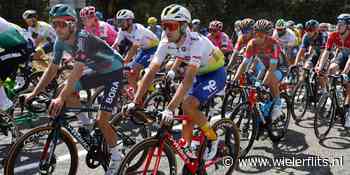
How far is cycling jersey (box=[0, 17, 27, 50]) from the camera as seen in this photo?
6664mm

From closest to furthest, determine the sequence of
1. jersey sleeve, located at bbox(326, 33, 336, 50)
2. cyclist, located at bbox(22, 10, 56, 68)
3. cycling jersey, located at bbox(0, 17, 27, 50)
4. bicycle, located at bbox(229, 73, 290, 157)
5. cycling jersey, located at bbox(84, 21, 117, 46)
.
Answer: bicycle, located at bbox(229, 73, 290, 157), cycling jersey, located at bbox(0, 17, 27, 50), jersey sleeve, located at bbox(326, 33, 336, 50), cycling jersey, located at bbox(84, 21, 117, 46), cyclist, located at bbox(22, 10, 56, 68)

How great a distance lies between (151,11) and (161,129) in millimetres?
28990

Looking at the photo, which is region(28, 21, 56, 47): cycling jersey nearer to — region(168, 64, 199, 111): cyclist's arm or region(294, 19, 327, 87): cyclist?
region(294, 19, 327, 87): cyclist

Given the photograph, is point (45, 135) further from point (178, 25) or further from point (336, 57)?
point (336, 57)

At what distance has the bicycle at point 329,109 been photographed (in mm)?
7559

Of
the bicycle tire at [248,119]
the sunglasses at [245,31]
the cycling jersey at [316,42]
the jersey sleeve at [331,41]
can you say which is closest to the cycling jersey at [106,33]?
the sunglasses at [245,31]

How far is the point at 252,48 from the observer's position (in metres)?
7.24

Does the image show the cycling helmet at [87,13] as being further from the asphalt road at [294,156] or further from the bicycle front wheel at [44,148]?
the bicycle front wheel at [44,148]

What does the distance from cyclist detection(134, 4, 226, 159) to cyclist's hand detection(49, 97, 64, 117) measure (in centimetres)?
76

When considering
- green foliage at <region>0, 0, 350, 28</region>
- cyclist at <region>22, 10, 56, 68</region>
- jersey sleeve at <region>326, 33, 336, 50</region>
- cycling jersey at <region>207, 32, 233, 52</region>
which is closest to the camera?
jersey sleeve at <region>326, 33, 336, 50</region>

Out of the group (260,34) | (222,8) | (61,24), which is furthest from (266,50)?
(222,8)

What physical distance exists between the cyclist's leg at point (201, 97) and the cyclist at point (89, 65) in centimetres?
84

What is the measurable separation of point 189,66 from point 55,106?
144 cm

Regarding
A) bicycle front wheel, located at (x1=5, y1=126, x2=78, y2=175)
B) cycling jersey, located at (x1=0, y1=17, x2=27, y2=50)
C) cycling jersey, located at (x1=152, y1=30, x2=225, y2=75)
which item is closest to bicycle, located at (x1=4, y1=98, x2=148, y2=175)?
bicycle front wheel, located at (x1=5, y1=126, x2=78, y2=175)
